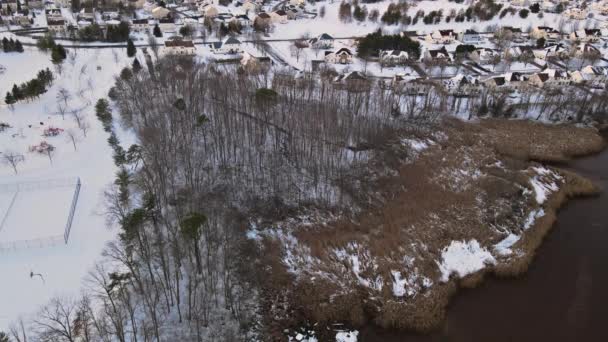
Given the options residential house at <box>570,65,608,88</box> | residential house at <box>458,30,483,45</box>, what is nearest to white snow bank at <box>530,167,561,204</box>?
residential house at <box>570,65,608,88</box>

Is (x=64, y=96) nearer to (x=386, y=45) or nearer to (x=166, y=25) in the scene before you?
(x=166, y=25)

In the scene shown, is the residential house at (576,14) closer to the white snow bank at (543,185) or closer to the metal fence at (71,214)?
the white snow bank at (543,185)

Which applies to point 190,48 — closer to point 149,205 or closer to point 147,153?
point 147,153

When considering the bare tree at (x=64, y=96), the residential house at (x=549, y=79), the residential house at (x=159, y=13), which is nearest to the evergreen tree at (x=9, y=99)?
the bare tree at (x=64, y=96)

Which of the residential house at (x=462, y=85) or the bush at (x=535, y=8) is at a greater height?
the bush at (x=535, y=8)

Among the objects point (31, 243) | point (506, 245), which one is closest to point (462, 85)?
point (506, 245)

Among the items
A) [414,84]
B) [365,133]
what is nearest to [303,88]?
[365,133]
